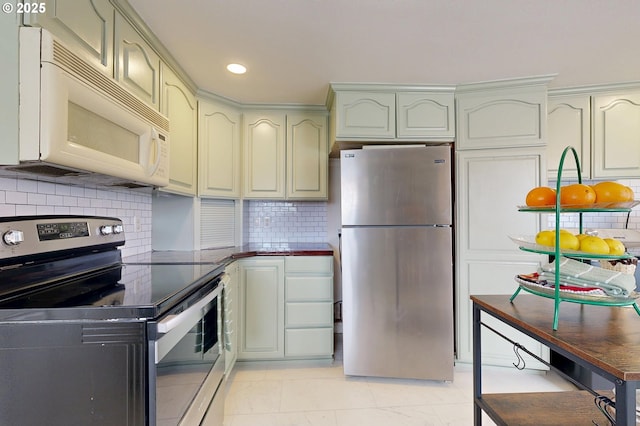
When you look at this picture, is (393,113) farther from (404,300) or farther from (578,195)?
(578,195)

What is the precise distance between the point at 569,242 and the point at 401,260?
53.7 inches

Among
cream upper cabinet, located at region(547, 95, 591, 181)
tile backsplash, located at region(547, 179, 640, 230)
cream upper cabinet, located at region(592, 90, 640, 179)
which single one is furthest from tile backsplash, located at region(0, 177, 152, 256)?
cream upper cabinet, located at region(592, 90, 640, 179)

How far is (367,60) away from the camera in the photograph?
2027 millimetres

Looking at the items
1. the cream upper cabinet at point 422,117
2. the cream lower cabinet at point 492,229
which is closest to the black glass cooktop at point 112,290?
the cream upper cabinet at point 422,117

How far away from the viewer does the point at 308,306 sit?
2.46 metres

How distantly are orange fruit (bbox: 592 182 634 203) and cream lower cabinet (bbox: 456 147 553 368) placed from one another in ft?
5.18

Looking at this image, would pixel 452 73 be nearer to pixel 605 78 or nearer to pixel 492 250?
pixel 605 78

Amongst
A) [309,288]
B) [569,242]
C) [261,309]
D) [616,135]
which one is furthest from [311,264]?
[616,135]

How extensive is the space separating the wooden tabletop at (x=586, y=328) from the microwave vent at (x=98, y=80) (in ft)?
5.09

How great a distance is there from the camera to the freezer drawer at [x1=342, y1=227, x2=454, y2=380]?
2.21 metres

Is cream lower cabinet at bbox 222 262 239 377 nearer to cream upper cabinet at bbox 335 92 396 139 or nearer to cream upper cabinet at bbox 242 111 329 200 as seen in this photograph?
cream upper cabinet at bbox 242 111 329 200

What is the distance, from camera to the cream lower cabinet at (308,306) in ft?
8.04

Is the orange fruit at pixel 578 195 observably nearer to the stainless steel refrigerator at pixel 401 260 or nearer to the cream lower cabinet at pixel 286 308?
the stainless steel refrigerator at pixel 401 260

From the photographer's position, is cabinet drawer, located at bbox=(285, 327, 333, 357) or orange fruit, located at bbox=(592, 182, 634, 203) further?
cabinet drawer, located at bbox=(285, 327, 333, 357)
